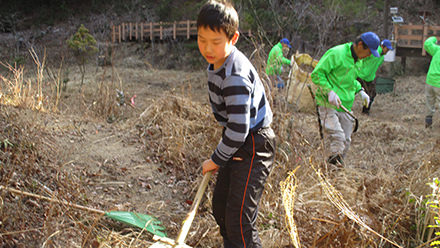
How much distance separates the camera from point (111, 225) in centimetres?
278

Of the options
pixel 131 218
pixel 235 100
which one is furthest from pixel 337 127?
pixel 235 100

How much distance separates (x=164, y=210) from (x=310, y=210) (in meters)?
1.17

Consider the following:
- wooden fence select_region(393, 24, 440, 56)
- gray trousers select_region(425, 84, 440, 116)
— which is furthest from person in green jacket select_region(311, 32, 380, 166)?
wooden fence select_region(393, 24, 440, 56)

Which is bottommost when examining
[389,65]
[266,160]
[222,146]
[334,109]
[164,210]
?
[389,65]

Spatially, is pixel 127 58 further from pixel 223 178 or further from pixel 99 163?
pixel 223 178

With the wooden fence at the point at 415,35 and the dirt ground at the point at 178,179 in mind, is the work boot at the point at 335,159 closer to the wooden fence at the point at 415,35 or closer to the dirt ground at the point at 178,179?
the dirt ground at the point at 178,179

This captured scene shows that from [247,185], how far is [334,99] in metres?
1.94

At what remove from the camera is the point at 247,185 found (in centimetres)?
207

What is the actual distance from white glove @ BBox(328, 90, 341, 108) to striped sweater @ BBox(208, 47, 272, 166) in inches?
70.7

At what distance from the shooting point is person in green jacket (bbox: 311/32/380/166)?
3.78 meters

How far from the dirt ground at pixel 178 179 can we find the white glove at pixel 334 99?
1.23 feet

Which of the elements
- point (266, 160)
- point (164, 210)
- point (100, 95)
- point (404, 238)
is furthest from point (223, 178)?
point (100, 95)

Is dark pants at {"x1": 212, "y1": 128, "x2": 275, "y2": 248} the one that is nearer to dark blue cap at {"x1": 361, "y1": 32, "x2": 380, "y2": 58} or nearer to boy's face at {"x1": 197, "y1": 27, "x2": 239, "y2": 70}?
boy's face at {"x1": 197, "y1": 27, "x2": 239, "y2": 70}

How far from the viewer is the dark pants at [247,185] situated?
2.07 meters
